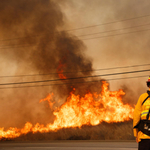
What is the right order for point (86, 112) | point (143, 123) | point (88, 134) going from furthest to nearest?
1. point (86, 112)
2. point (88, 134)
3. point (143, 123)

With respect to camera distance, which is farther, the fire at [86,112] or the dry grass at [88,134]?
the fire at [86,112]

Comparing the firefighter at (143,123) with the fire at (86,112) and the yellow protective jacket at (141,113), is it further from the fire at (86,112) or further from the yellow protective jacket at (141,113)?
the fire at (86,112)

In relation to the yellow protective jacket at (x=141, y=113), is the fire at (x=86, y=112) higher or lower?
higher

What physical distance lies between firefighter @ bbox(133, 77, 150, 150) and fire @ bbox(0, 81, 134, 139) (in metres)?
24.7

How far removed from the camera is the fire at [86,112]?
92.7 feet

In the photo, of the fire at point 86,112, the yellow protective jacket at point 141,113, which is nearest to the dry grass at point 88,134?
the fire at point 86,112

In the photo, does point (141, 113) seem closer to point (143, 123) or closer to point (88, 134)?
point (143, 123)

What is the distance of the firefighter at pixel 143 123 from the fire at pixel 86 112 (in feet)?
80.9

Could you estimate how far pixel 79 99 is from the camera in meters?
30.9

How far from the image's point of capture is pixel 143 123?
3.43 m

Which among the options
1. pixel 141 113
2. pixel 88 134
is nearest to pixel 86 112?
pixel 88 134

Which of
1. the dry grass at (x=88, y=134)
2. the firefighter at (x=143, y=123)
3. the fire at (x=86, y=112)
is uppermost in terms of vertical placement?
the fire at (x=86, y=112)

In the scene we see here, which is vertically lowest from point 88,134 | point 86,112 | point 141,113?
point 141,113

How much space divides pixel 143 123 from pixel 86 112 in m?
26.7
